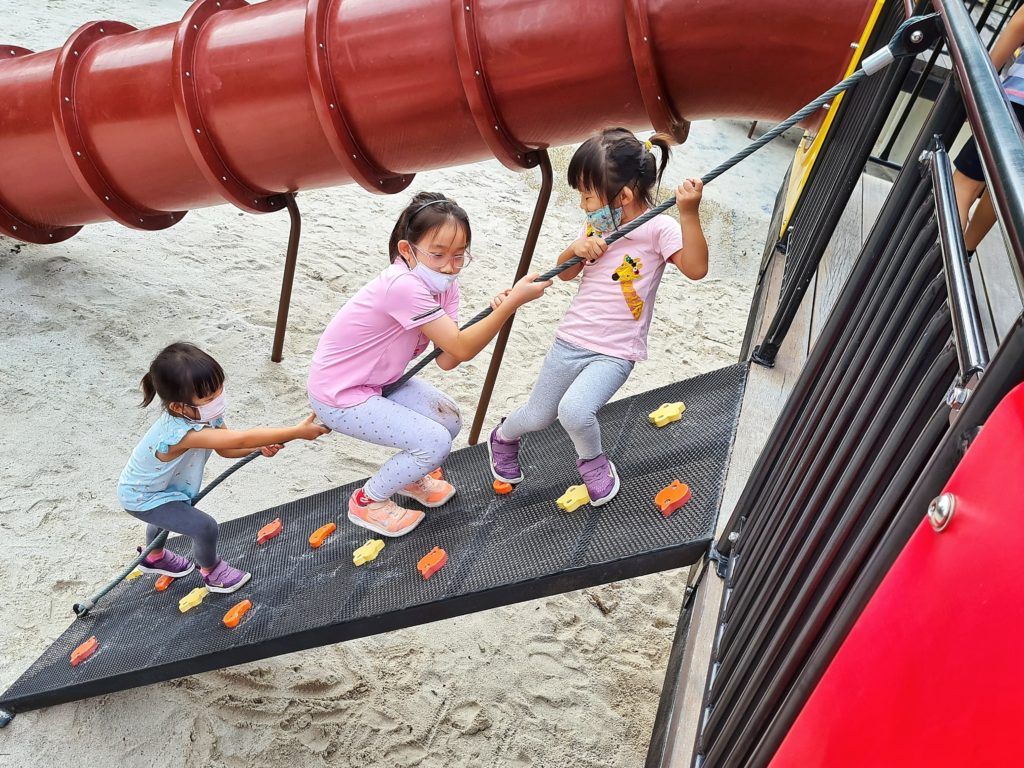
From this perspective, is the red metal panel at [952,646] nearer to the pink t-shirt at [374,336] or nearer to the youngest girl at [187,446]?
the pink t-shirt at [374,336]

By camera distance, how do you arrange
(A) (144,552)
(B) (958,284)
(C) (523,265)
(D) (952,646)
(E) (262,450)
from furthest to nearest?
(C) (523,265), (A) (144,552), (E) (262,450), (B) (958,284), (D) (952,646)

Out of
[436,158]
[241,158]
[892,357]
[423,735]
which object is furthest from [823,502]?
[241,158]

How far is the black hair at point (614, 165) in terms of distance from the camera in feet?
7.16

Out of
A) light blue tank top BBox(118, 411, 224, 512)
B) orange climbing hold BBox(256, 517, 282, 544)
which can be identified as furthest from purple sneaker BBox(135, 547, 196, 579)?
light blue tank top BBox(118, 411, 224, 512)

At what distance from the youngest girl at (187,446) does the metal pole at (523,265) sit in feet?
4.70

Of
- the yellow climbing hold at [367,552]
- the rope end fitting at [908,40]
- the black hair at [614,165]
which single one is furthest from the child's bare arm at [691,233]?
the yellow climbing hold at [367,552]

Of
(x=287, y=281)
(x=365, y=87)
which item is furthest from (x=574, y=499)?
(x=287, y=281)

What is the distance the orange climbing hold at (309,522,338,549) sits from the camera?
278cm

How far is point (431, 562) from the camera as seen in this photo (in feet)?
7.90

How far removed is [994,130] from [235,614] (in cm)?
248

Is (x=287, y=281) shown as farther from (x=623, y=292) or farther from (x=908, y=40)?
(x=908, y=40)

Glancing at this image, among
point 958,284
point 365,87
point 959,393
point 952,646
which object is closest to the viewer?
point 952,646

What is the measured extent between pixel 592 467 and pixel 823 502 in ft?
3.50

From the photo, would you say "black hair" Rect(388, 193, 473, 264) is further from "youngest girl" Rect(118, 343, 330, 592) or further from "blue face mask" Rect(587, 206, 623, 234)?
"youngest girl" Rect(118, 343, 330, 592)
